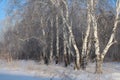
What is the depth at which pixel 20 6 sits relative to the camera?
25.7m

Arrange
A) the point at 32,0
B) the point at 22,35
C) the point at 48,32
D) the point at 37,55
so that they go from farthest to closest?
the point at 37,55
the point at 48,32
the point at 22,35
the point at 32,0

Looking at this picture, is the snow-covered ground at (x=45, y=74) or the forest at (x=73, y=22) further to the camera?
the forest at (x=73, y=22)

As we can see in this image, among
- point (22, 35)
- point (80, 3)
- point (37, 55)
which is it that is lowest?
point (37, 55)

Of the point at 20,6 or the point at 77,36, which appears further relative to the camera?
the point at 77,36

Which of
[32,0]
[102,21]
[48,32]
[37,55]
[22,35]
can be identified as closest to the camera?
[32,0]

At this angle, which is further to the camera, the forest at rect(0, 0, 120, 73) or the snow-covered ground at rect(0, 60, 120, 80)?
the forest at rect(0, 0, 120, 73)

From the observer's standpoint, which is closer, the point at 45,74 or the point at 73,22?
the point at 45,74

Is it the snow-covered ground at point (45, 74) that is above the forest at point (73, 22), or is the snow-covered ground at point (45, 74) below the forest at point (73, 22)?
below

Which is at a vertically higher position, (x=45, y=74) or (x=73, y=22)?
(x=73, y=22)

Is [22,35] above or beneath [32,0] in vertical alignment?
beneath

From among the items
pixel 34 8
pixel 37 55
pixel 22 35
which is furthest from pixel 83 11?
pixel 37 55

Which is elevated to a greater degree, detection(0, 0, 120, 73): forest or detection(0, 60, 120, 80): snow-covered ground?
detection(0, 0, 120, 73): forest

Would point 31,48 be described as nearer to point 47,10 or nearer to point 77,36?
point 77,36

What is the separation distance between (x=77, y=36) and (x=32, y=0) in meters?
13.5
